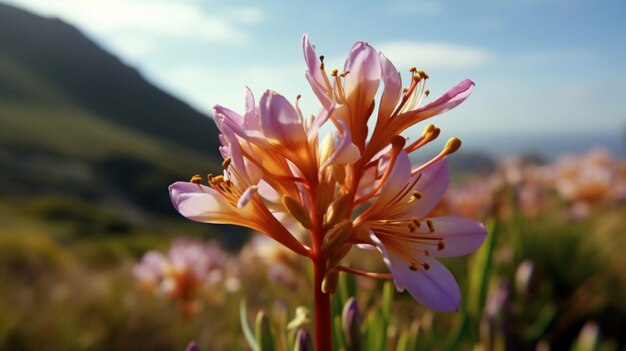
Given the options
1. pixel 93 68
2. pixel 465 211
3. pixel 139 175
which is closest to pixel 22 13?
pixel 93 68

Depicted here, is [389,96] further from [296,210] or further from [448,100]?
[296,210]

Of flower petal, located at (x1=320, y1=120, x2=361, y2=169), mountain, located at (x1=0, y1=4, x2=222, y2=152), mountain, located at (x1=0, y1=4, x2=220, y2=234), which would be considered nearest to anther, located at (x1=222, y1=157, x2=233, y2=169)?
flower petal, located at (x1=320, y1=120, x2=361, y2=169)

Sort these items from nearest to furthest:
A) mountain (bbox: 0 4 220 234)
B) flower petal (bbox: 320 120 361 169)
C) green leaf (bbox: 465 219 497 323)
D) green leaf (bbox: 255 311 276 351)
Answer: flower petal (bbox: 320 120 361 169) → green leaf (bbox: 255 311 276 351) → green leaf (bbox: 465 219 497 323) → mountain (bbox: 0 4 220 234)

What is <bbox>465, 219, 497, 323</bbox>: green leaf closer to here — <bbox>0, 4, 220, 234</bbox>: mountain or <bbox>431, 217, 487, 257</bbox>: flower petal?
<bbox>431, 217, 487, 257</bbox>: flower petal

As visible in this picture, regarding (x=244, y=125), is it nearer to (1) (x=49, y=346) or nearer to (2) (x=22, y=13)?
(1) (x=49, y=346)

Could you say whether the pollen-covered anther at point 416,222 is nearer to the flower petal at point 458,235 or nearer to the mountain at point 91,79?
the flower petal at point 458,235

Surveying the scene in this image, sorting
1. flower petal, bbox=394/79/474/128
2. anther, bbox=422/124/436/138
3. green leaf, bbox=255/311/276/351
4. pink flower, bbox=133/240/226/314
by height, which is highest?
flower petal, bbox=394/79/474/128
